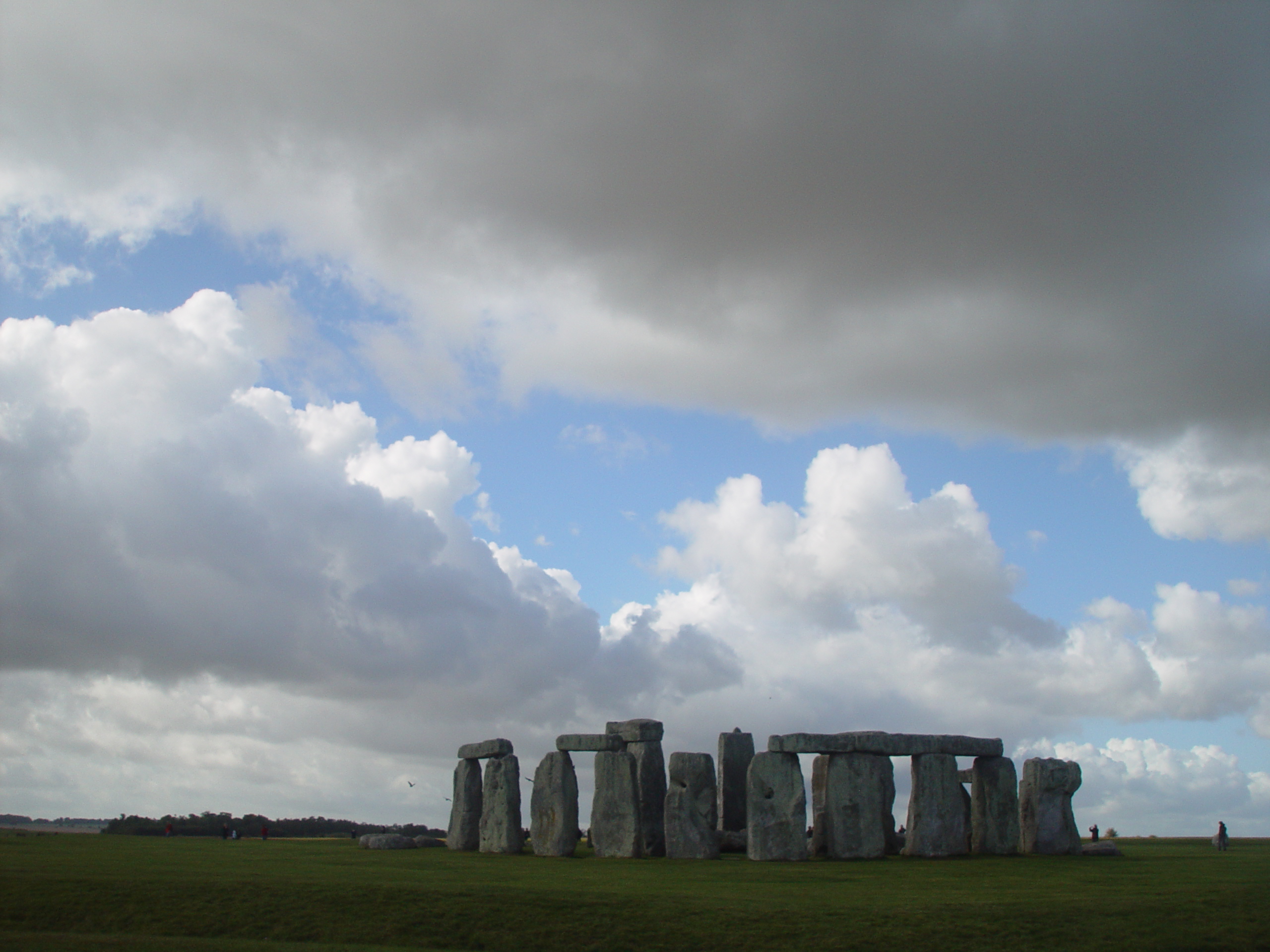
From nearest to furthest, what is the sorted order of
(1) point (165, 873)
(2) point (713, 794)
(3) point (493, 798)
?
1. (1) point (165, 873)
2. (2) point (713, 794)
3. (3) point (493, 798)

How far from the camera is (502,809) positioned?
2750 cm

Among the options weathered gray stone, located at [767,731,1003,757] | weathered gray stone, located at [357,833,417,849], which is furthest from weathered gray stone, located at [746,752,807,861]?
weathered gray stone, located at [357,833,417,849]

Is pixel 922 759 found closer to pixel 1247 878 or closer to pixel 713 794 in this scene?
pixel 713 794

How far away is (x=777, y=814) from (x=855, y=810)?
198 cm

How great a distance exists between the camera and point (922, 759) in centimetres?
2530

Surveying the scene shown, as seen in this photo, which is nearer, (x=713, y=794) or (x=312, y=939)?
(x=312, y=939)

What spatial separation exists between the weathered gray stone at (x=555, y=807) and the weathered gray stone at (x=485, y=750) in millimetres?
2184

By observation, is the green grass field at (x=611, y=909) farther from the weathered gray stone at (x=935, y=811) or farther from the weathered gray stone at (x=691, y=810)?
the weathered gray stone at (x=935, y=811)

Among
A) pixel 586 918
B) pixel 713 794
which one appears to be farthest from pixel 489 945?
pixel 713 794

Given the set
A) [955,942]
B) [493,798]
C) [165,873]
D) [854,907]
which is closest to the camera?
[955,942]

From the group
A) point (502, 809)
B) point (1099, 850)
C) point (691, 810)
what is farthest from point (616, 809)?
point (1099, 850)

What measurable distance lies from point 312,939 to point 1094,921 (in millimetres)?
11078

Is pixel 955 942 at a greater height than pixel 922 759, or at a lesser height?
lesser

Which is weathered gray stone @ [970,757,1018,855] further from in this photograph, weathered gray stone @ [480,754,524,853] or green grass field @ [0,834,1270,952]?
weathered gray stone @ [480,754,524,853]
